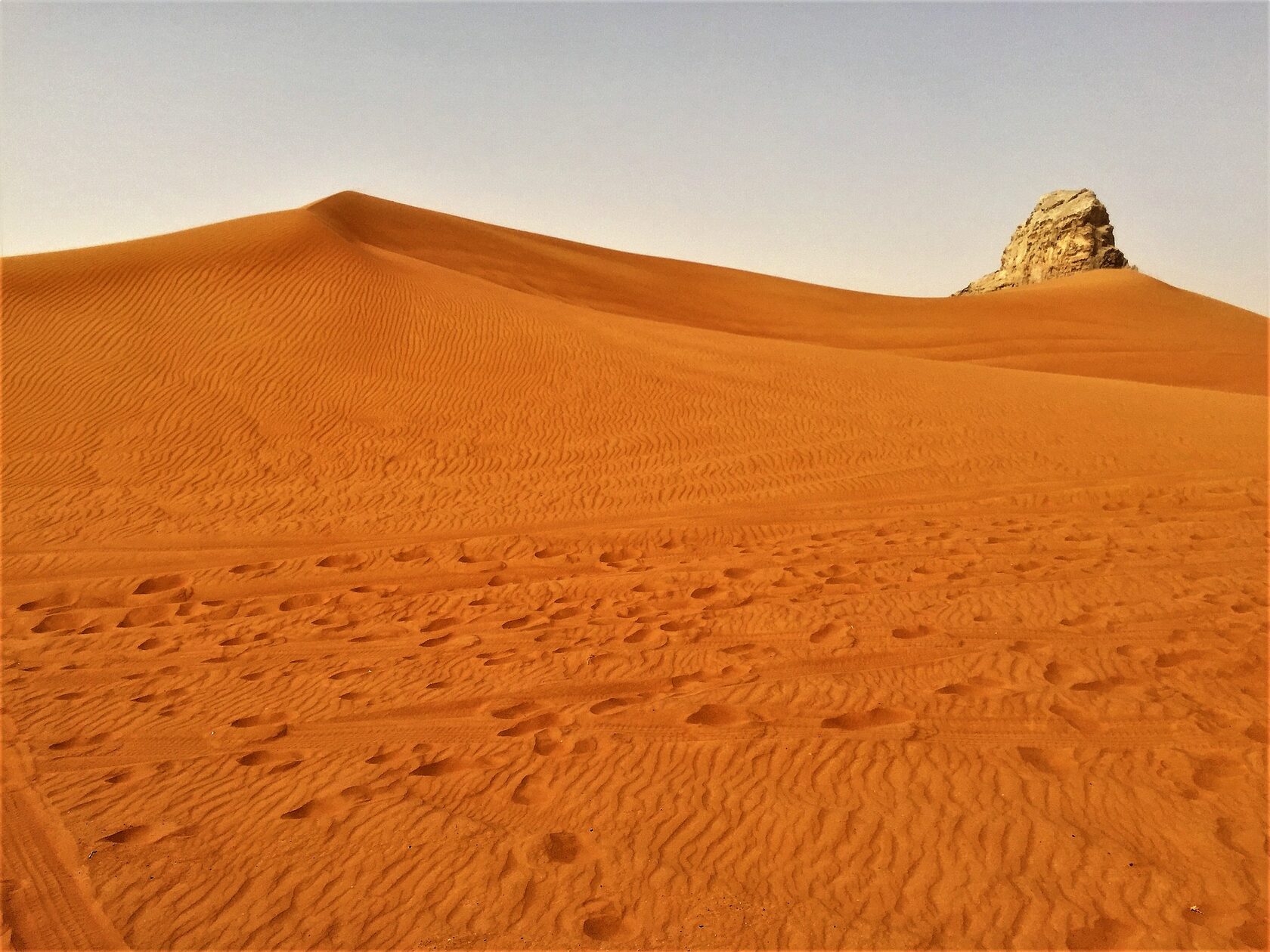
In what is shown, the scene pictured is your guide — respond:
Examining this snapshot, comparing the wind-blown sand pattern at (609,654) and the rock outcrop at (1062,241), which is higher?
the rock outcrop at (1062,241)

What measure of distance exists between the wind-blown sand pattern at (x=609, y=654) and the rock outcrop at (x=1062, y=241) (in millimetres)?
50719

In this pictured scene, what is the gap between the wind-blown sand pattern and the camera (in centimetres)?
372

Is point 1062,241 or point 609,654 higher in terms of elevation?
point 1062,241

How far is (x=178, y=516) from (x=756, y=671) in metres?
8.22

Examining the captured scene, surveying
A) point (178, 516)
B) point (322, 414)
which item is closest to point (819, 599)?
point (178, 516)

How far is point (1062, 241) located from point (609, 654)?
6647 centimetres

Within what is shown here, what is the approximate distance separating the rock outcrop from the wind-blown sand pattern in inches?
1997

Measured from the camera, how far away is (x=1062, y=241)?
59344 mm

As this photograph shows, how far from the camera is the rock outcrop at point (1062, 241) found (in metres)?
57.7

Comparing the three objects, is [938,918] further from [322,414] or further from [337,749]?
[322,414]

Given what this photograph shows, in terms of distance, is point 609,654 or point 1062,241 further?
point 1062,241

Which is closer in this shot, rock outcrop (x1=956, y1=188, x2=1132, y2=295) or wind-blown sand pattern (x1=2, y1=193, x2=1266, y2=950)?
wind-blown sand pattern (x1=2, y1=193, x2=1266, y2=950)

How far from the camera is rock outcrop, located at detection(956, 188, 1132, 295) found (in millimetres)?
57656

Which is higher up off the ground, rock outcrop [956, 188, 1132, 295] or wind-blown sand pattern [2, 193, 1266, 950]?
rock outcrop [956, 188, 1132, 295]
